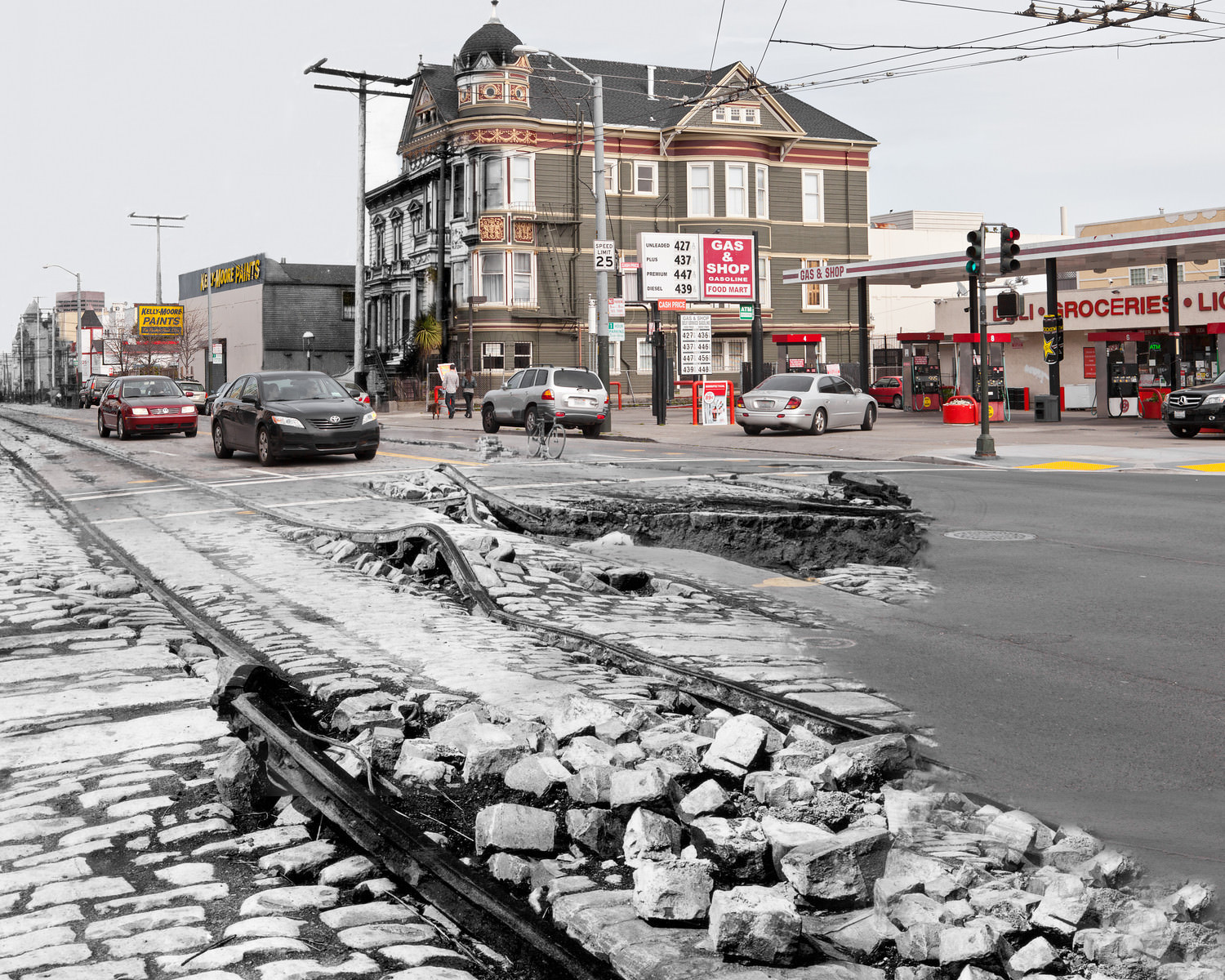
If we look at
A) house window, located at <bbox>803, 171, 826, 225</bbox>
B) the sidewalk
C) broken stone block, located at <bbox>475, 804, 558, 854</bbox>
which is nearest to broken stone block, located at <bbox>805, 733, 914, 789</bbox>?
broken stone block, located at <bbox>475, 804, 558, 854</bbox>

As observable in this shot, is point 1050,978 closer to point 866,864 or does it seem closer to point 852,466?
point 866,864

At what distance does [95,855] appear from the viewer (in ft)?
13.3

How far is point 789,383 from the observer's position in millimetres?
31625

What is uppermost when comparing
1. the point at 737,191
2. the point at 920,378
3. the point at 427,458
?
the point at 737,191

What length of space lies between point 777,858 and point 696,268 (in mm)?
37860

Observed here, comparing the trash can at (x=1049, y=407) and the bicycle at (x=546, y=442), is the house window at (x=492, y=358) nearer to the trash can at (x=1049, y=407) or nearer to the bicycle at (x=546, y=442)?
the trash can at (x=1049, y=407)

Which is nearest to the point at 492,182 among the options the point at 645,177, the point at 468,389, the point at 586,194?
the point at 586,194

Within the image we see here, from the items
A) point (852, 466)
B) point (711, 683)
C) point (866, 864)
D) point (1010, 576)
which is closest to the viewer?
point (866, 864)

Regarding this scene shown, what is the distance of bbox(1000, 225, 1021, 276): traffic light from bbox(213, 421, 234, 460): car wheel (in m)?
14.8

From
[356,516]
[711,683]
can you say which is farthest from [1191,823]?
[356,516]

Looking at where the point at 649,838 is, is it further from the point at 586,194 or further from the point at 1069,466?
the point at 586,194

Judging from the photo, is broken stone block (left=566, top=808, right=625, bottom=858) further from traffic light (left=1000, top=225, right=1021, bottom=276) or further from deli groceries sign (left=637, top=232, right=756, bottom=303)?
deli groceries sign (left=637, top=232, right=756, bottom=303)

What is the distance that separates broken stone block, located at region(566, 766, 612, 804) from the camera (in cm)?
426

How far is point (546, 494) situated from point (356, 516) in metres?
2.44
